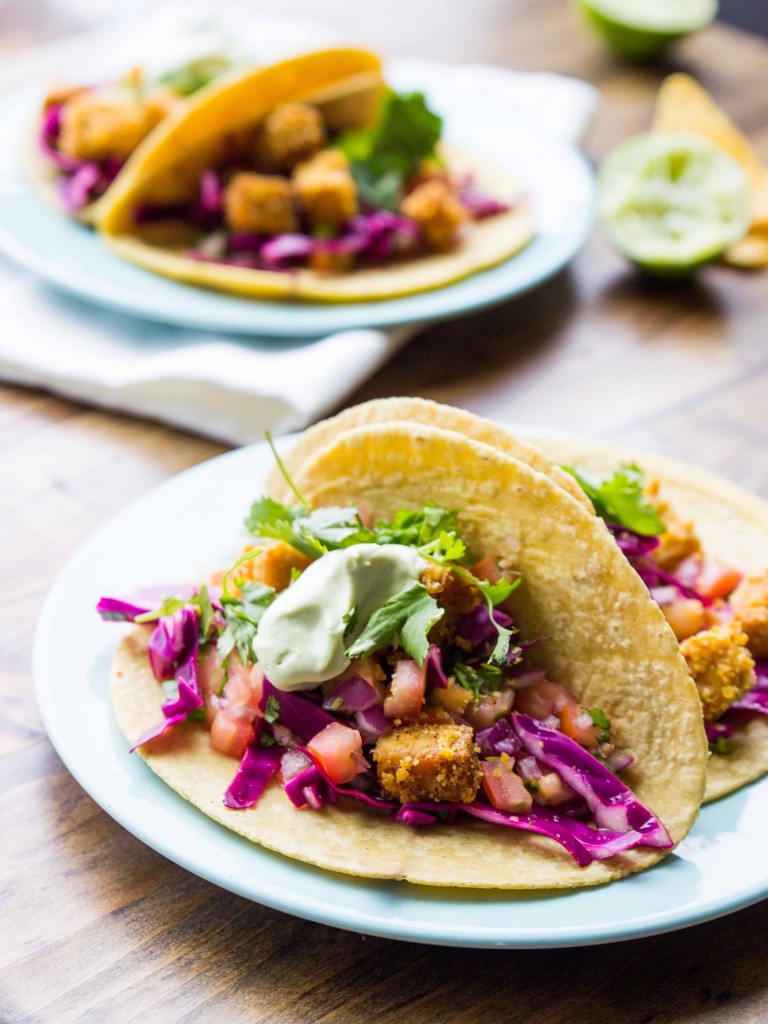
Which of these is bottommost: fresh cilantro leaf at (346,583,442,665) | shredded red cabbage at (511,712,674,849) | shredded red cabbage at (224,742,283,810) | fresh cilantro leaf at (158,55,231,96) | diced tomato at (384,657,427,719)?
shredded red cabbage at (511,712,674,849)

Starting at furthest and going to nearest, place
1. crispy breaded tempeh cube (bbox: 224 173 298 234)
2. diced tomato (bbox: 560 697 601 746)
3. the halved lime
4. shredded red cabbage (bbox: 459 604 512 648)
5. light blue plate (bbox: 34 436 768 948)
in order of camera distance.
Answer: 1. the halved lime
2. crispy breaded tempeh cube (bbox: 224 173 298 234)
3. shredded red cabbage (bbox: 459 604 512 648)
4. diced tomato (bbox: 560 697 601 746)
5. light blue plate (bbox: 34 436 768 948)

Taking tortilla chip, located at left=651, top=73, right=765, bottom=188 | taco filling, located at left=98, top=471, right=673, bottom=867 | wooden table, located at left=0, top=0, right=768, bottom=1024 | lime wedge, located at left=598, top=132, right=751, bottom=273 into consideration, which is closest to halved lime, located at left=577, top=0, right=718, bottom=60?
wooden table, located at left=0, top=0, right=768, bottom=1024

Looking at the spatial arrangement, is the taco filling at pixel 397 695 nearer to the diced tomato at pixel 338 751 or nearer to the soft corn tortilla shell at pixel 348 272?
the diced tomato at pixel 338 751

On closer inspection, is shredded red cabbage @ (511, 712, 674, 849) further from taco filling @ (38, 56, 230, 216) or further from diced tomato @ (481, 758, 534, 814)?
taco filling @ (38, 56, 230, 216)

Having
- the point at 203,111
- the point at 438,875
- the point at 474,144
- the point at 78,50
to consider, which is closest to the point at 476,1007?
the point at 438,875

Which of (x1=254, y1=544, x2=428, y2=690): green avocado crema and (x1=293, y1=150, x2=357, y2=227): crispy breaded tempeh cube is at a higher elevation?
(x1=254, y1=544, x2=428, y2=690): green avocado crema

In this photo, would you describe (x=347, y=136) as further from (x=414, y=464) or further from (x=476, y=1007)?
(x=476, y=1007)

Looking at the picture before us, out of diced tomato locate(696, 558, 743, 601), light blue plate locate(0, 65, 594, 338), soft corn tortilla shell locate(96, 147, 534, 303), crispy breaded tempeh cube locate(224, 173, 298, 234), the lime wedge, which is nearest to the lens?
diced tomato locate(696, 558, 743, 601)

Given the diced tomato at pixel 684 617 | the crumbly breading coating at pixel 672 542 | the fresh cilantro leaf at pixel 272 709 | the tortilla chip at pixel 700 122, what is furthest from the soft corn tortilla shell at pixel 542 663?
the tortilla chip at pixel 700 122

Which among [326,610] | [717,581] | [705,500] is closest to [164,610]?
[326,610]
